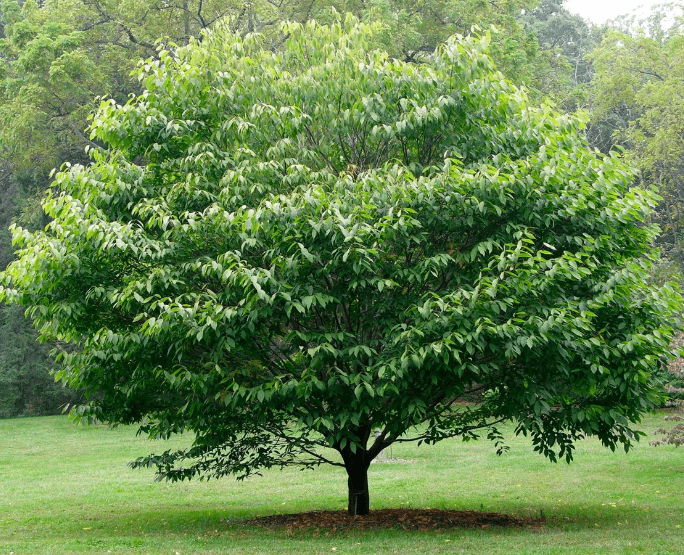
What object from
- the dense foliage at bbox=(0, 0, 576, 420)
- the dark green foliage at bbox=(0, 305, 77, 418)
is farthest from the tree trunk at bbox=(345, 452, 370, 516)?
the dark green foliage at bbox=(0, 305, 77, 418)

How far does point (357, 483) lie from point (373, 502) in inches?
121

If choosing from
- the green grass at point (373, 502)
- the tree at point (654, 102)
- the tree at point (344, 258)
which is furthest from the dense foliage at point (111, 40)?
the tree at point (344, 258)

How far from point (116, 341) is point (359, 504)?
15.4 ft

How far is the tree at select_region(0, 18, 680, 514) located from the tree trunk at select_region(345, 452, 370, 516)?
28.3 inches

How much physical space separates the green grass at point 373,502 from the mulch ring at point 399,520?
0.44m

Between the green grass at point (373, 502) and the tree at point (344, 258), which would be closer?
the tree at point (344, 258)

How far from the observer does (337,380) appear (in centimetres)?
857

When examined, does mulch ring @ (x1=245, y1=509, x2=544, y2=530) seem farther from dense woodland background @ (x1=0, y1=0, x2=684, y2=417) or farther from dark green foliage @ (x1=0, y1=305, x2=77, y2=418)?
dark green foliage @ (x1=0, y1=305, x2=77, y2=418)

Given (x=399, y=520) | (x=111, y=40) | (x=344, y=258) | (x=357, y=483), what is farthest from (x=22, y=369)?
(x=344, y=258)

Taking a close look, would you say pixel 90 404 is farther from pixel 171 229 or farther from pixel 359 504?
pixel 359 504

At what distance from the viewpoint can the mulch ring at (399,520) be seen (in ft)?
34.9

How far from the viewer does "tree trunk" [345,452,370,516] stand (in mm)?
10867

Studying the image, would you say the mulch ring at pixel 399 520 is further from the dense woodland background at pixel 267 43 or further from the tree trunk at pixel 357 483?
the dense woodland background at pixel 267 43

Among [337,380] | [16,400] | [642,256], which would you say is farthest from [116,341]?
[16,400]
